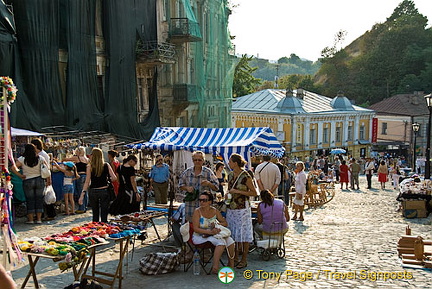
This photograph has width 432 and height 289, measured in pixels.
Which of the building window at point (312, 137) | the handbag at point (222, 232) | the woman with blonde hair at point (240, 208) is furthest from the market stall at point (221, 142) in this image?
the building window at point (312, 137)

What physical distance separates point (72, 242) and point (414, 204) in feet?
36.3

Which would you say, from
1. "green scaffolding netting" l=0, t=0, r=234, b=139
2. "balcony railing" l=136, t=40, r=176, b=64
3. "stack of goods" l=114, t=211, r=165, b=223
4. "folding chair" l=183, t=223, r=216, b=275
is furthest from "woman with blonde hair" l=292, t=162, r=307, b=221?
"balcony railing" l=136, t=40, r=176, b=64

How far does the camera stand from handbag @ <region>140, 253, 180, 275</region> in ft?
29.4

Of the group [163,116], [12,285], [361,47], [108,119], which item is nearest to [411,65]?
[361,47]

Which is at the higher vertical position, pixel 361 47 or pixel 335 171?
pixel 361 47

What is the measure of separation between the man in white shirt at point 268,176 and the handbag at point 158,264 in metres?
4.17

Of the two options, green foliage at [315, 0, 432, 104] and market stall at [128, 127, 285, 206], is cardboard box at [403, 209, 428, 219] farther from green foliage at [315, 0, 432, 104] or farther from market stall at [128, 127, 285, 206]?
green foliage at [315, 0, 432, 104]

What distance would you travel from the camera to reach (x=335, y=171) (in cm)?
3572

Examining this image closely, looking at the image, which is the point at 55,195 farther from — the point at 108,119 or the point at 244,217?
the point at 108,119

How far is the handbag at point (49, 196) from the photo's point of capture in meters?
12.8

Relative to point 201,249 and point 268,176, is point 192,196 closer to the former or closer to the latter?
point 201,249

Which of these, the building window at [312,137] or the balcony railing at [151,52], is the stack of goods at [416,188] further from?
the building window at [312,137]

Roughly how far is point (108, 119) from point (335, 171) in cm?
1723

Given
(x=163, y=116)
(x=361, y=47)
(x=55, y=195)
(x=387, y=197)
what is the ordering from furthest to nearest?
(x=361, y=47) → (x=163, y=116) → (x=387, y=197) → (x=55, y=195)
